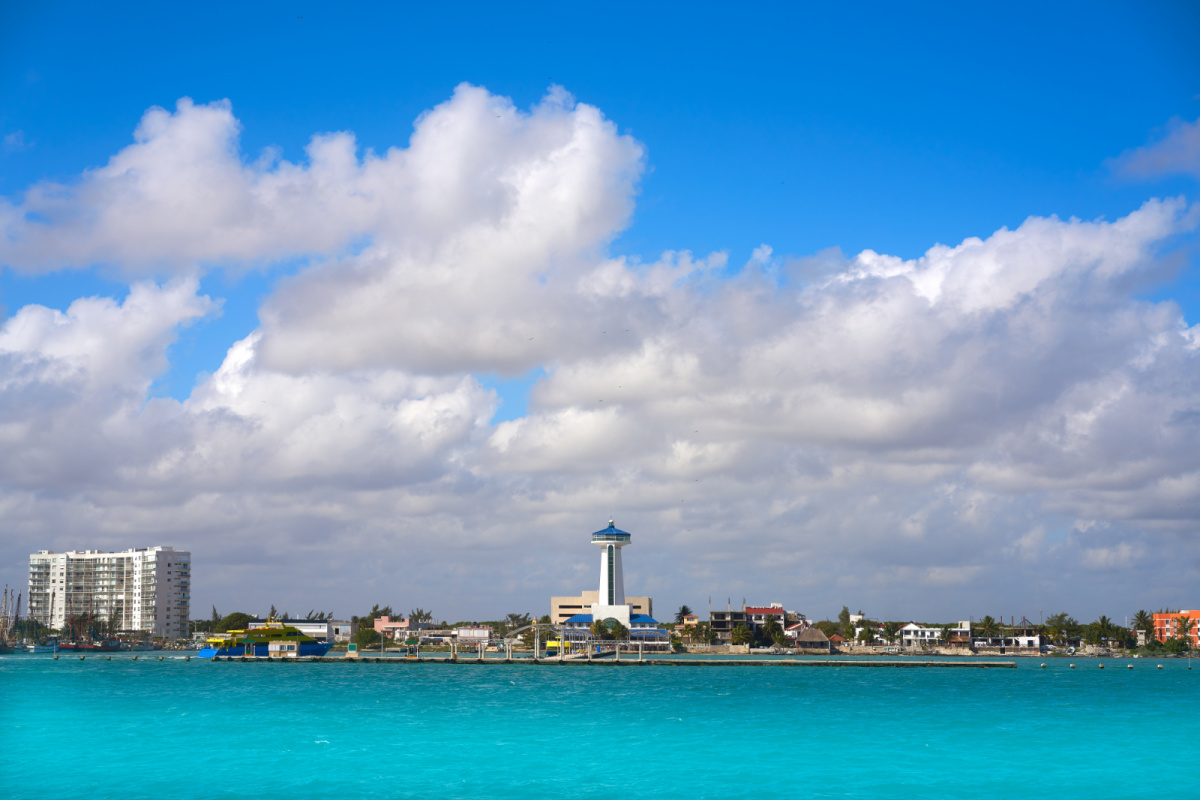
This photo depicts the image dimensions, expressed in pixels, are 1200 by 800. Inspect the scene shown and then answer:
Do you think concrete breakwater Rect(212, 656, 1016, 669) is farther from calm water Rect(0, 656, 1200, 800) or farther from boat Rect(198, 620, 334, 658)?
calm water Rect(0, 656, 1200, 800)

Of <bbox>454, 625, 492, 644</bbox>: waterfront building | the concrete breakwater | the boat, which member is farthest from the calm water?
<bbox>454, 625, 492, 644</bbox>: waterfront building

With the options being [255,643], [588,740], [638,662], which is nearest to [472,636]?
[255,643]

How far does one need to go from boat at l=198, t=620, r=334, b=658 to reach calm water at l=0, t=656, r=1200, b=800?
52.6m

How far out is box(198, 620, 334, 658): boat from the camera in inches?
6255

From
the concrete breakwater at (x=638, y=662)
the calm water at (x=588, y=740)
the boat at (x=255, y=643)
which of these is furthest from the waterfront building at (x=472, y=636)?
the calm water at (x=588, y=740)

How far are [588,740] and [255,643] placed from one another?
4652 inches

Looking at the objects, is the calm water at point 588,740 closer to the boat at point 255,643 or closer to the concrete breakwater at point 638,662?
the concrete breakwater at point 638,662

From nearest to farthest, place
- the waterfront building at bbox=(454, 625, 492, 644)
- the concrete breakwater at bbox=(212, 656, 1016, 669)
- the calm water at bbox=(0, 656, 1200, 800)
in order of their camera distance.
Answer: the calm water at bbox=(0, 656, 1200, 800)
the concrete breakwater at bbox=(212, 656, 1016, 669)
the waterfront building at bbox=(454, 625, 492, 644)

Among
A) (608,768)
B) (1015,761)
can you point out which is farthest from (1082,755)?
(608,768)

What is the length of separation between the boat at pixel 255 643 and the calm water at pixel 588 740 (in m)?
52.6

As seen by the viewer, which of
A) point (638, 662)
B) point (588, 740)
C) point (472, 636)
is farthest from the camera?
point (472, 636)

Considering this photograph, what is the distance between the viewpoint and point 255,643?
527 ft

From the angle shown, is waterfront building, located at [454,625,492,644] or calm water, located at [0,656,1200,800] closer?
calm water, located at [0,656,1200,800]

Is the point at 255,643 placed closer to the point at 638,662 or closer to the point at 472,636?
the point at 472,636
